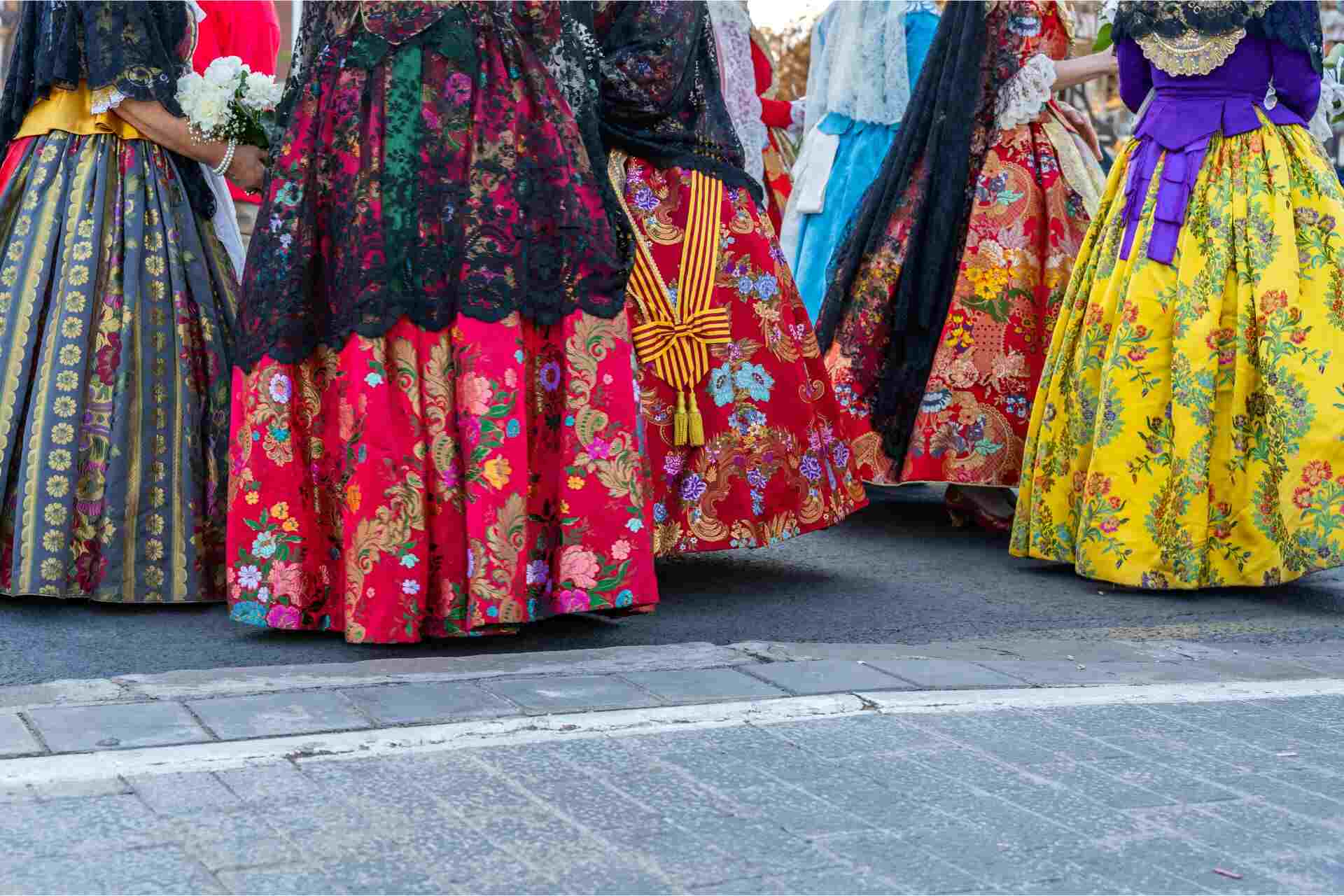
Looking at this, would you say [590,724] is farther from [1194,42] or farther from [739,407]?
[1194,42]

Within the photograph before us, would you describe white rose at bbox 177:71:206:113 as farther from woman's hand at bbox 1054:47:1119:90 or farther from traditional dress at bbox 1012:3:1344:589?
woman's hand at bbox 1054:47:1119:90

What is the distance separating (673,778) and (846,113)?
4.17m

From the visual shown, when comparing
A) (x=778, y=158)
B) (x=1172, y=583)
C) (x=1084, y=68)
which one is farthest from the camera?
(x=778, y=158)

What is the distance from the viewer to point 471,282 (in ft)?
11.3

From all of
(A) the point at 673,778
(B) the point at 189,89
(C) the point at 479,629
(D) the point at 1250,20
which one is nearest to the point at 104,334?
(B) the point at 189,89

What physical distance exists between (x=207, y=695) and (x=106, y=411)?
1.20 meters

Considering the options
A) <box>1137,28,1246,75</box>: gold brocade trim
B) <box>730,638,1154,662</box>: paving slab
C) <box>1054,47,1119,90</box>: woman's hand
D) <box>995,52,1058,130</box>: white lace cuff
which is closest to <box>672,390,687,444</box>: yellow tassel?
<box>730,638,1154,662</box>: paving slab

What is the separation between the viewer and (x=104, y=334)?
12.9 ft

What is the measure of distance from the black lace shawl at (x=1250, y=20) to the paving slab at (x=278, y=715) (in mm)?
2923

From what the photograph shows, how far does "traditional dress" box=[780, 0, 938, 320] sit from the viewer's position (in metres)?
6.06

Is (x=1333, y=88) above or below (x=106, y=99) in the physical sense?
above

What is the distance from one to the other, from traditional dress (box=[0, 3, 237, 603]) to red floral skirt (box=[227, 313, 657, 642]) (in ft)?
1.53

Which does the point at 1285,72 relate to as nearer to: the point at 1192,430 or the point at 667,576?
the point at 1192,430

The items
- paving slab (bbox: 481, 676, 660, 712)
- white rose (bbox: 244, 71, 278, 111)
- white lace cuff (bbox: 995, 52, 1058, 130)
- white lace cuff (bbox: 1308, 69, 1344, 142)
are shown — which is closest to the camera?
paving slab (bbox: 481, 676, 660, 712)
